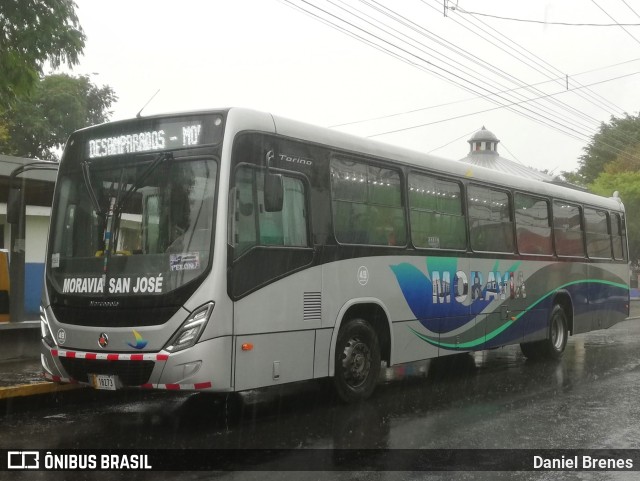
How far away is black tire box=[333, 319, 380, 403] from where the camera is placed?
834cm

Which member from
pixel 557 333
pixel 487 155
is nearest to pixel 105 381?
pixel 557 333

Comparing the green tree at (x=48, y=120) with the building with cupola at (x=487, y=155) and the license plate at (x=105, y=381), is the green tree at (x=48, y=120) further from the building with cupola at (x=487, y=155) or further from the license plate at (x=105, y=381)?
the license plate at (x=105, y=381)

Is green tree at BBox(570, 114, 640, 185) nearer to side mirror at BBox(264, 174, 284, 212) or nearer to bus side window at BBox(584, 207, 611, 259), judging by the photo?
bus side window at BBox(584, 207, 611, 259)

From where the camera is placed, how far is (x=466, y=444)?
6668mm

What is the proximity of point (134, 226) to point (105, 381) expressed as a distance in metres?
1.53

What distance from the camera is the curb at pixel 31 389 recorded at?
8352 mm

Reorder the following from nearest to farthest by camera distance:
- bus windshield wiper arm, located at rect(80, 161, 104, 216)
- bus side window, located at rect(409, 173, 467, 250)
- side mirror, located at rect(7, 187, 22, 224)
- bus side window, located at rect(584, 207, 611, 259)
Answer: bus windshield wiper arm, located at rect(80, 161, 104, 216)
side mirror, located at rect(7, 187, 22, 224)
bus side window, located at rect(409, 173, 467, 250)
bus side window, located at rect(584, 207, 611, 259)

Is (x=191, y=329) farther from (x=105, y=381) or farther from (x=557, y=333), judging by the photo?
(x=557, y=333)

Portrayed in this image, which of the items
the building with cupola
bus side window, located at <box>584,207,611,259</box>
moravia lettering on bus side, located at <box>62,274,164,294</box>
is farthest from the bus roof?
the building with cupola

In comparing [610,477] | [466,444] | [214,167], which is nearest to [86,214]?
[214,167]

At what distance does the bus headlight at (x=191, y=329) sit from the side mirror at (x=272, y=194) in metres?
1.11

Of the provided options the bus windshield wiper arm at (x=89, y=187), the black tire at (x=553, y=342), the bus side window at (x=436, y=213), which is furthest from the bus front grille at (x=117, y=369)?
the black tire at (x=553, y=342)

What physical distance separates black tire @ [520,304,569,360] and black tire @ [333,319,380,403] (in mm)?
5575

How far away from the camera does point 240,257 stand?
23.0 feet
